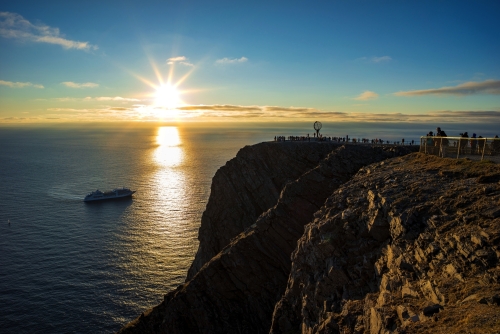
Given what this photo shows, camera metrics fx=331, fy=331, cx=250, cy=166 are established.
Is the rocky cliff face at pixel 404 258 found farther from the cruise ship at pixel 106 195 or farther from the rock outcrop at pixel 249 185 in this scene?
the cruise ship at pixel 106 195

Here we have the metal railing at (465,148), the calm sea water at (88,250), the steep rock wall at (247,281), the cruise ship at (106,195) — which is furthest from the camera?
the cruise ship at (106,195)

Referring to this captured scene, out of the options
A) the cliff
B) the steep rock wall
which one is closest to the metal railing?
the cliff

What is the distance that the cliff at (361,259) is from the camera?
12.6 metres

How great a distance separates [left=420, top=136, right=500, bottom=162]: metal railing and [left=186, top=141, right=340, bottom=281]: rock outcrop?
16.1 meters

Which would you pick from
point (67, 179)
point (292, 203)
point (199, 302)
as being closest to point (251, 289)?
point (199, 302)

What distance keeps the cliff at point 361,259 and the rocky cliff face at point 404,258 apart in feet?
0.17

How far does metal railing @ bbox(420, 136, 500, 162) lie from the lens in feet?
77.1

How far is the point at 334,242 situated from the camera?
1967 cm

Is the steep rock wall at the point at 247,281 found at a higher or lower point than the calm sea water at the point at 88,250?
higher

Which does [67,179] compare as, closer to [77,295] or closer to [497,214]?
[77,295]

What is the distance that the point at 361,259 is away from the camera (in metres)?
17.6

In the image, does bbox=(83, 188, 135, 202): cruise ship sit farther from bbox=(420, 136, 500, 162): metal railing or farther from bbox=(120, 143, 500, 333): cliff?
bbox=(420, 136, 500, 162): metal railing

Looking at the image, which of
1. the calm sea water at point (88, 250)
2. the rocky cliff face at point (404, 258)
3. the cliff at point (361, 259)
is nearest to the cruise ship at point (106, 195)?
the calm sea water at point (88, 250)

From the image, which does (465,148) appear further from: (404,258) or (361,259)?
(404,258)
